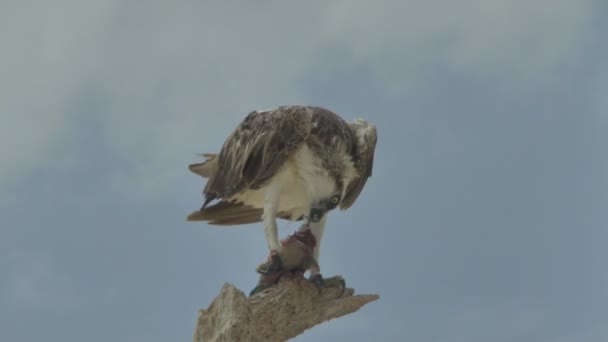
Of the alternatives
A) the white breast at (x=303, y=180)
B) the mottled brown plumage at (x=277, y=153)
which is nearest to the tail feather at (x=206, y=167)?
the mottled brown plumage at (x=277, y=153)

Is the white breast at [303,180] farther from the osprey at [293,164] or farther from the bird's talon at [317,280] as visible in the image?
the bird's talon at [317,280]

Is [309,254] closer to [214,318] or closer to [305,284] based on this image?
[305,284]

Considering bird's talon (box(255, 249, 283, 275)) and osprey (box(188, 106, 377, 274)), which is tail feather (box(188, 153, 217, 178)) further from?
bird's talon (box(255, 249, 283, 275))

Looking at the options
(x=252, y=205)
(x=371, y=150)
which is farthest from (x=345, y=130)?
(x=252, y=205)

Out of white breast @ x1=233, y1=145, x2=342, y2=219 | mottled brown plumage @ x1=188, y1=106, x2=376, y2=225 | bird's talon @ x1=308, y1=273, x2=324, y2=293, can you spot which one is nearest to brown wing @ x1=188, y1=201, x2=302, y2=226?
mottled brown plumage @ x1=188, y1=106, x2=376, y2=225

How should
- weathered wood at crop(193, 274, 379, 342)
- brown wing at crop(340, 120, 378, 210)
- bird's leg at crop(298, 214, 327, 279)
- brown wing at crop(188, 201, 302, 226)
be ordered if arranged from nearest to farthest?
weathered wood at crop(193, 274, 379, 342) < bird's leg at crop(298, 214, 327, 279) < brown wing at crop(340, 120, 378, 210) < brown wing at crop(188, 201, 302, 226)
